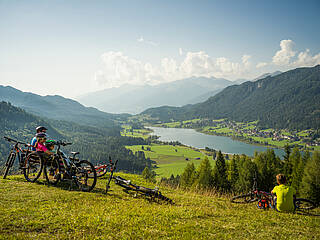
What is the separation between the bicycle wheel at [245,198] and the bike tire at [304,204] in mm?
1743

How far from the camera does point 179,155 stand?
368 feet

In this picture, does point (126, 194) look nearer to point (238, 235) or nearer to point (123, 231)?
point (123, 231)

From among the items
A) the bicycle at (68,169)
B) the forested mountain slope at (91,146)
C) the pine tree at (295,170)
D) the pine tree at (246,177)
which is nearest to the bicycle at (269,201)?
the bicycle at (68,169)

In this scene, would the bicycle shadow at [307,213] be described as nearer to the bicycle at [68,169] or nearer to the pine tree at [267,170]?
the bicycle at [68,169]

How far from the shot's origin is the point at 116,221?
580 cm

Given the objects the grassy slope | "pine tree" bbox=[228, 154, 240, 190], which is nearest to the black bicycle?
the grassy slope

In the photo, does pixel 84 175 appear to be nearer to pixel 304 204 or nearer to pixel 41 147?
pixel 41 147

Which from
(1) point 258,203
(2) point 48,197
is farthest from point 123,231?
(1) point 258,203

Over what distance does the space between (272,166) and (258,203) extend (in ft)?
132

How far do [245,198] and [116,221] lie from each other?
7415 mm

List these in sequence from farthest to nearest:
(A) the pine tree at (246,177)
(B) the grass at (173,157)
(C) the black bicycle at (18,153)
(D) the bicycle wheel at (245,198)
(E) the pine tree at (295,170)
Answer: (B) the grass at (173,157), (A) the pine tree at (246,177), (E) the pine tree at (295,170), (C) the black bicycle at (18,153), (D) the bicycle wheel at (245,198)

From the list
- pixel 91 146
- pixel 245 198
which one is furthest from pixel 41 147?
pixel 91 146

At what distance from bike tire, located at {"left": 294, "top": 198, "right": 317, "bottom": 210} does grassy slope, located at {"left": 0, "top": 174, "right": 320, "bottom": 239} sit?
1.19m

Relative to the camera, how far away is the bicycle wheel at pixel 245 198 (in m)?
9.90
